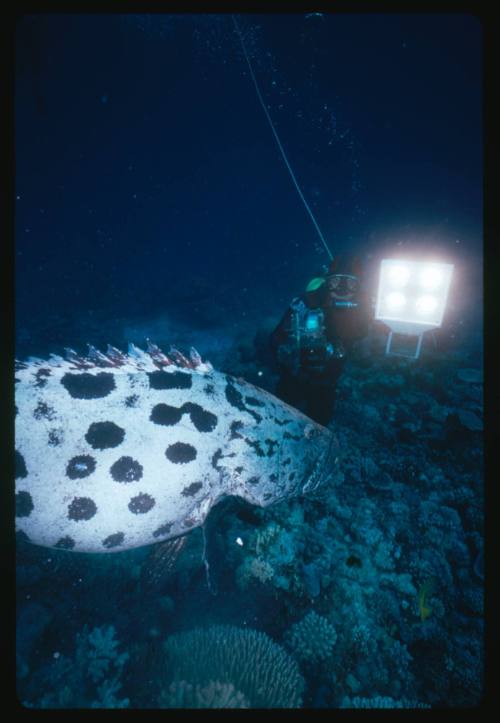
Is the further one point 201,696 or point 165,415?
point 165,415

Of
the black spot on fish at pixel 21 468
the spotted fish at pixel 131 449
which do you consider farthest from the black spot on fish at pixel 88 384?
the black spot on fish at pixel 21 468

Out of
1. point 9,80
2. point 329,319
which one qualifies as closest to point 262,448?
point 329,319

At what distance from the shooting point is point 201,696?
2475mm

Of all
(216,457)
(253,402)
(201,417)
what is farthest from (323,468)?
(201,417)

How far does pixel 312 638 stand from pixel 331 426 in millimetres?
2933

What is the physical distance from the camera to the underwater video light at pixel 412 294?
3.17m

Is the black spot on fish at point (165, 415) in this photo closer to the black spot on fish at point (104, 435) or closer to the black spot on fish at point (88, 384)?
the black spot on fish at point (104, 435)

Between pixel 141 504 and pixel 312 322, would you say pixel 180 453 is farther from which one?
pixel 312 322

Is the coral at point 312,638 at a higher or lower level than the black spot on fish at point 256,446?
lower

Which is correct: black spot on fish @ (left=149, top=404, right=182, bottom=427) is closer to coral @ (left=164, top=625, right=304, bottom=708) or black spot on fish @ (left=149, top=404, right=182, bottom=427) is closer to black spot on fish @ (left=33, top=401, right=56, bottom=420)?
black spot on fish @ (left=33, top=401, right=56, bottom=420)

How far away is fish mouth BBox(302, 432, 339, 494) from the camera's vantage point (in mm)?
3355

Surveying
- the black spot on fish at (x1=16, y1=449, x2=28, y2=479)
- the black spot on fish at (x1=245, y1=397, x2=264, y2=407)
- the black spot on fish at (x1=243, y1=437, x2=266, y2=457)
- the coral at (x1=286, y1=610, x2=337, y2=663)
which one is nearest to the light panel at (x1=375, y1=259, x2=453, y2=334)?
the black spot on fish at (x1=245, y1=397, x2=264, y2=407)

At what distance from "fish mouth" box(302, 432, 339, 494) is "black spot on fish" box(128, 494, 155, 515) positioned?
1.69m

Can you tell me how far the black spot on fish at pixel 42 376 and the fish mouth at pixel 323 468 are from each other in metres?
2.79
